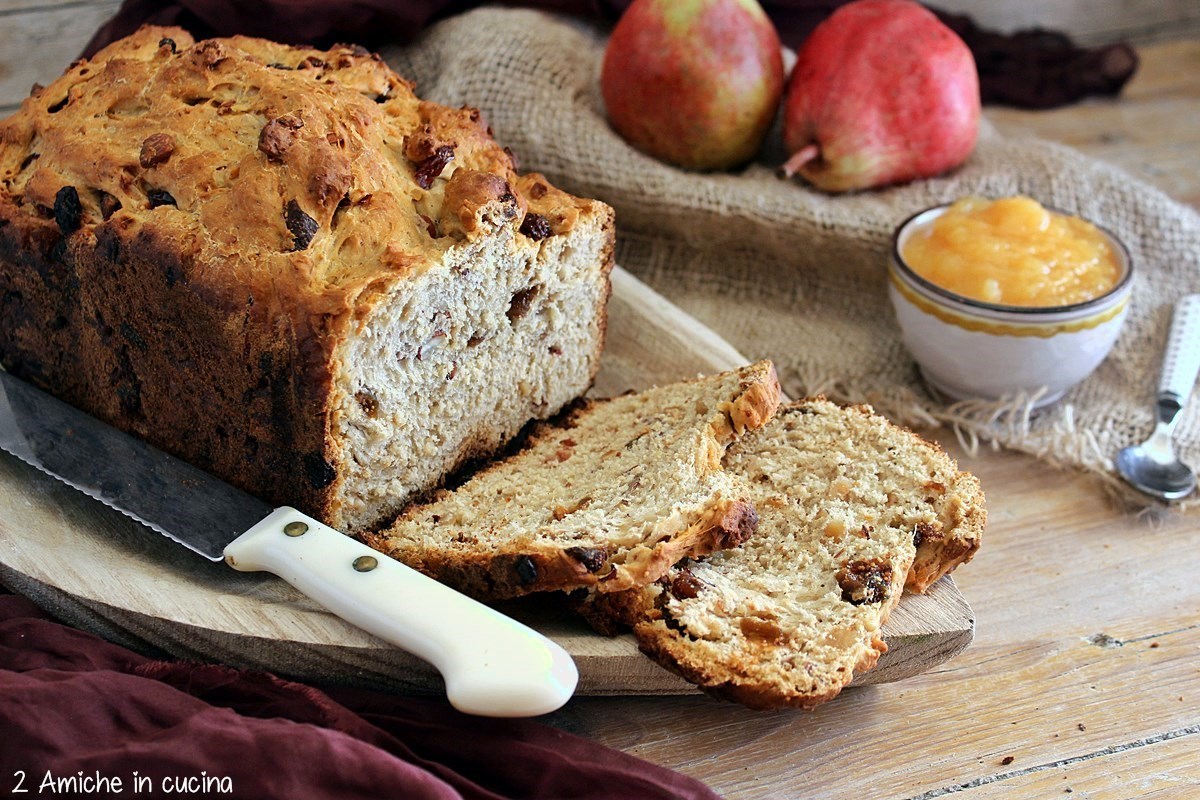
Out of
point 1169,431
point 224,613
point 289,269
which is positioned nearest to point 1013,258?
point 1169,431

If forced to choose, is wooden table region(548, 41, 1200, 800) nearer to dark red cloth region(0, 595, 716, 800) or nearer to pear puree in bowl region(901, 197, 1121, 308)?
dark red cloth region(0, 595, 716, 800)

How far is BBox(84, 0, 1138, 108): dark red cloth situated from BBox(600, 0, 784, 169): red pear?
576 mm

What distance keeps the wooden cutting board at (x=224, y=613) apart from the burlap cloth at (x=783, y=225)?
132 cm

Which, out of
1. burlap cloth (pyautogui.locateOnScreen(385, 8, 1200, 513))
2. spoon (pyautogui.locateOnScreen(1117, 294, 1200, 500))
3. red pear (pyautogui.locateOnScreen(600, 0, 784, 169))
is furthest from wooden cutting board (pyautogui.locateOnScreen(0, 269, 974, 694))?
red pear (pyautogui.locateOnScreen(600, 0, 784, 169))

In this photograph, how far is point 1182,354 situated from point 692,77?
5.92 feet

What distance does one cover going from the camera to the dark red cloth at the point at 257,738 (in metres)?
2.07

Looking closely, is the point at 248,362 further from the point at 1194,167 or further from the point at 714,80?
the point at 1194,167

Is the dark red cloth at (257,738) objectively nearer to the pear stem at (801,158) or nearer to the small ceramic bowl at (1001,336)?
the small ceramic bowl at (1001,336)

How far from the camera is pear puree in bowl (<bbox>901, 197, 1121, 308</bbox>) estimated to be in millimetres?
3467

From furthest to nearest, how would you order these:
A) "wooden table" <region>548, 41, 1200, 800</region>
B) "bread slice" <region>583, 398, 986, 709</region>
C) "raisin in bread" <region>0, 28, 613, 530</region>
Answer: "raisin in bread" <region>0, 28, 613, 530</region> → "wooden table" <region>548, 41, 1200, 800</region> → "bread slice" <region>583, 398, 986, 709</region>

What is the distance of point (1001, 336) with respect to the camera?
3459 mm

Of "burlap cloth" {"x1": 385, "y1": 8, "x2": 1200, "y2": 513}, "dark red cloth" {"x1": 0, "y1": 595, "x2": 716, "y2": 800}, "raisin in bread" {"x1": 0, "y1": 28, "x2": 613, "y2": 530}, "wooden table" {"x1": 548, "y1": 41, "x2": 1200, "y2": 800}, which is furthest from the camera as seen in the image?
"burlap cloth" {"x1": 385, "y1": 8, "x2": 1200, "y2": 513}

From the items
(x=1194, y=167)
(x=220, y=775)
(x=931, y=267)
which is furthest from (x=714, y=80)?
(x=220, y=775)

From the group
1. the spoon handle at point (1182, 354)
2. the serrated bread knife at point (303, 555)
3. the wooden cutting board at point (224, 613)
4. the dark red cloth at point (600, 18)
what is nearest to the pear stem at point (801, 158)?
the dark red cloth at point (600, 18)
